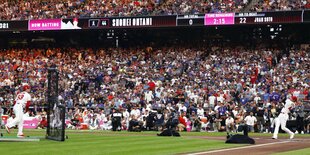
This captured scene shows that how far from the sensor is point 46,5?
50.0 m

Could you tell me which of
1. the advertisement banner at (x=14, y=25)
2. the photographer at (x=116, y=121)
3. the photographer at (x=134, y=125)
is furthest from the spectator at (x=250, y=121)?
the advertisement banner at (x=14, y=25)

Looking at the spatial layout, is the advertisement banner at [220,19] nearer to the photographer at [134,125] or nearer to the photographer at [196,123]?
the photographer at [196,123]

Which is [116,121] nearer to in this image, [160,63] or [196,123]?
[196,123]

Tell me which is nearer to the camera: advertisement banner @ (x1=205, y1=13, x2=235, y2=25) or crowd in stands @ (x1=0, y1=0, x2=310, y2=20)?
advertisement banner @ (x1=205, y1=13, x2=235, y2=25)

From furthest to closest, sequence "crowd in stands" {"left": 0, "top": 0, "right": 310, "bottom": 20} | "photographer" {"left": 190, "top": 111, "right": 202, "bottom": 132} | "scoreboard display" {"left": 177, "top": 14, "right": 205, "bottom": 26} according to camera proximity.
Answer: "scoreboard display" {"left": 177, "top": 14, "right": 205, "bottom": 26}, "crowd in stands" {"left": 0, "top": 0, "right": 310, "bottom": 20}, "photographer" {"left": 190, "top": 111, "right": 202, "bottom": 132}

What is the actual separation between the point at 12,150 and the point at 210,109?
20.6m

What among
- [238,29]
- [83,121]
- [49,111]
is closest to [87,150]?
[49,111]

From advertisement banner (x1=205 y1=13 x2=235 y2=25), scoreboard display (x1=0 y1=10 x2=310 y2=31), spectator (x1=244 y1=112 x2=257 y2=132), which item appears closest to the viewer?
spectator (x1=244 y1=112 x2=257 y2=132)

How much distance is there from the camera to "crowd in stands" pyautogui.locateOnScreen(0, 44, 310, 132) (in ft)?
116

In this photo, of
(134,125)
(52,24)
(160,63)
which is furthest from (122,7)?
(134,125)

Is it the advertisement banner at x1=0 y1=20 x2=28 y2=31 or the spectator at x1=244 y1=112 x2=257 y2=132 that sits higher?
the advertisement banner at x1=0 y1=20 x2=28 y2=31

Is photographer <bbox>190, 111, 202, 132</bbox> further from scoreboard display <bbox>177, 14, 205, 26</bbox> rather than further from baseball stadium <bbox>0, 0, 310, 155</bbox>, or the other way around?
scoreboard display <bbox>177, 14, 205, 26</bbox>

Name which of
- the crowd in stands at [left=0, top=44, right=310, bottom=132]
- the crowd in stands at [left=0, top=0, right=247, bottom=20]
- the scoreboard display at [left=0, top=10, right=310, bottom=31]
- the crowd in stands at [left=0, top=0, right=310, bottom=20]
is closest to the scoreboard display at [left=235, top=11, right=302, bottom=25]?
the scoreboard display at [left=0, top=10, right=310, bottom=31]

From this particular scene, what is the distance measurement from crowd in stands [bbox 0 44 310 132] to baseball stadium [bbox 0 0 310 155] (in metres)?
0.07
